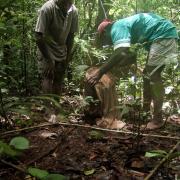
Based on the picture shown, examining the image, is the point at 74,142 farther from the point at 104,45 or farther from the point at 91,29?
the point at 91,29

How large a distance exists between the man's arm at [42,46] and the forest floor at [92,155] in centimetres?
108

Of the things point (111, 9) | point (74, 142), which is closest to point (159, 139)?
point (74, 142)

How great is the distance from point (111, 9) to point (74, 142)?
185 inches

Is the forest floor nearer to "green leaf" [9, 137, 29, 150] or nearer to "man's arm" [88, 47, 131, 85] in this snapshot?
"green leaf" [9, 137, 29, 150]

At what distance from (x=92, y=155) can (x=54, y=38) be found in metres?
2.20

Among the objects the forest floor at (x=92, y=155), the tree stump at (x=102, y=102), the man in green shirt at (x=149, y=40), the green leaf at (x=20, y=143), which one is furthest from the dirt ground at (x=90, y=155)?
the man in green shirt at (x=149, y=40)

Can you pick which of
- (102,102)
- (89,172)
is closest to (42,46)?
(102,102)

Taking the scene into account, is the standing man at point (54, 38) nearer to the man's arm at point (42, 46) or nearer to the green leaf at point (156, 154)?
the man's arm at point (42, 46)

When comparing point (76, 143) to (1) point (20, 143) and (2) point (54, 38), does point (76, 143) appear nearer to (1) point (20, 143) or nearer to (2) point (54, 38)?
(1) point (20, 143)

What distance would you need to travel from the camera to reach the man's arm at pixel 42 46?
460 cm

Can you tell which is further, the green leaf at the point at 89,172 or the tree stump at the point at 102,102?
the tree stump at the point at 102,102

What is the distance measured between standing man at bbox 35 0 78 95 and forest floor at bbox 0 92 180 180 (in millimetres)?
1040

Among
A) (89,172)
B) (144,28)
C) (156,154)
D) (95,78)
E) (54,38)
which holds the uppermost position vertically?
(144,28)

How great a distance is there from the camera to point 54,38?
4.95m
